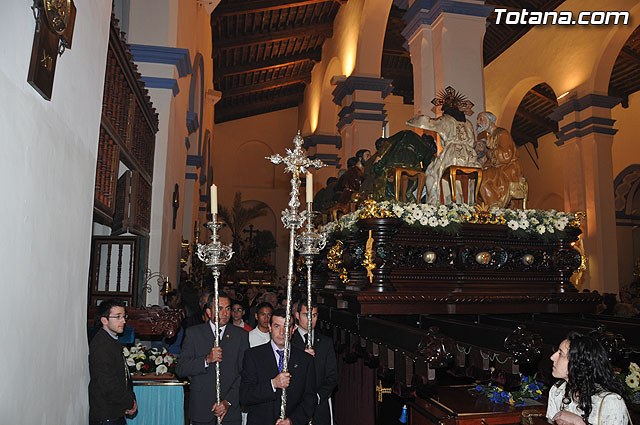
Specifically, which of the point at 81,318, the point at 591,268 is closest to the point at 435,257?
the point at 81,318

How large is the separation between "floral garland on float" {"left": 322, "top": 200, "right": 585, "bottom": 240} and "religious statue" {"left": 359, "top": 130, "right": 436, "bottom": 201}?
2.23 feet

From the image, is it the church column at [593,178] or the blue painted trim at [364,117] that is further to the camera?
the blue painted trim at [364,117]

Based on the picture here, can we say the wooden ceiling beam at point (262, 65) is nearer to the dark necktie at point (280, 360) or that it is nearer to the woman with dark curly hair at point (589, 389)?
the dark necktie at point (280, 360)

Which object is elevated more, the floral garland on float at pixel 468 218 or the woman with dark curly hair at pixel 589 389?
the floral garland on float at pixel 468 218

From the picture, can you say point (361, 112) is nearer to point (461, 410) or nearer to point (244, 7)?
point (244, 7)

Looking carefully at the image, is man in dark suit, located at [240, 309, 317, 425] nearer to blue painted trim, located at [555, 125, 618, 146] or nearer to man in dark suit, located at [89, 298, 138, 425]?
man in dark suit, located at [89, 298, 138, 425]

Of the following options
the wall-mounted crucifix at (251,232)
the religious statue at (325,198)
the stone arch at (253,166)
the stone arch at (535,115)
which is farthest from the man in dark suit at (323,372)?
the stone arch at (253,166)

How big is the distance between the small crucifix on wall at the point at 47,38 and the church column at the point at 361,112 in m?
10.9

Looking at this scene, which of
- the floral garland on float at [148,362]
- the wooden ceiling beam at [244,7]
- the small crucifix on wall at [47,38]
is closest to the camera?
the small crucifix on wall at [47,38]

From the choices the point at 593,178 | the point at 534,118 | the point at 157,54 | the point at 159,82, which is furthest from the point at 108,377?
the point at 534,118

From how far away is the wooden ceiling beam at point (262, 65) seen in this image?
19000mm

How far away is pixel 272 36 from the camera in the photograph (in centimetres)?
1705

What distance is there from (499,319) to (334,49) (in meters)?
13.2

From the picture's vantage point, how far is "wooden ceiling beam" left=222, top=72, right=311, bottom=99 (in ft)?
70.4
